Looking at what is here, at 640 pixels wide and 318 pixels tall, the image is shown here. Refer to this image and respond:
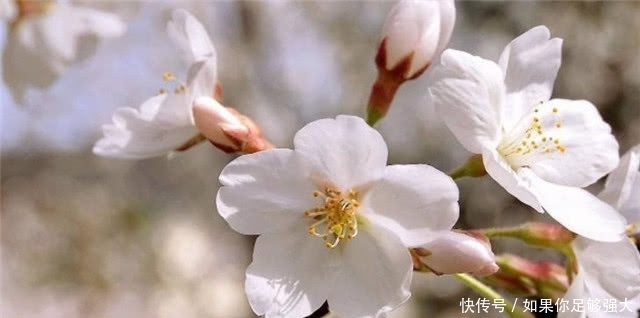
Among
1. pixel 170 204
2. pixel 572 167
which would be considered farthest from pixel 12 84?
pixel 170 204

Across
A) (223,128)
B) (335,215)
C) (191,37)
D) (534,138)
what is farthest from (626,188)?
(191,37)

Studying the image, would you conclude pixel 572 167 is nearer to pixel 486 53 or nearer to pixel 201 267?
pixel 486 53

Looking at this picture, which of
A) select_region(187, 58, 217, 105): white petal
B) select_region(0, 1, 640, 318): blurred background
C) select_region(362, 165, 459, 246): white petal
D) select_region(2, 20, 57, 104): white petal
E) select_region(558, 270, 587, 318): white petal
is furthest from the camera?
select_region(0, 1, 640, 318): blurred background

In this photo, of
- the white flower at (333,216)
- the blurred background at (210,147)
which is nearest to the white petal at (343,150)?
the white flower at (333,216)

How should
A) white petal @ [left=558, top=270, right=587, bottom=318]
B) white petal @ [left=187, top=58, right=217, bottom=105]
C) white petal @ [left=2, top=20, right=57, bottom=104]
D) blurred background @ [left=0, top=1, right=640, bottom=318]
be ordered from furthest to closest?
blurred background @ [left=0, top=1, right=640, bottom=318] < white petal @ [left=2, top=20, right=57, bottom=104] < white petal @ [left=187, top=58, right=217, bottom=105] < white petal @ [left=558, top=270, right=587, bottom=318]

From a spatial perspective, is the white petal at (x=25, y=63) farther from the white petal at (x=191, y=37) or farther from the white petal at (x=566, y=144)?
the white petal at (x=566, y=144)

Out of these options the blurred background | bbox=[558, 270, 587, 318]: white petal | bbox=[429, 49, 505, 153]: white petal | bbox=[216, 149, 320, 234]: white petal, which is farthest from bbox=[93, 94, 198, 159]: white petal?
the blurred background

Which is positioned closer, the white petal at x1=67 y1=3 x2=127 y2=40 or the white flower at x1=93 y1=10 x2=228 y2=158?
the white flower at x1=93 y1=10 x2=228 y2=158

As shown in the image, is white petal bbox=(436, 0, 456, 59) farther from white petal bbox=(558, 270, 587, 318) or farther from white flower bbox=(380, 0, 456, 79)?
white petal bbox=(558, 270, 587, 318)
